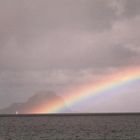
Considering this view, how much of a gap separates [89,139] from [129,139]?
8775mm

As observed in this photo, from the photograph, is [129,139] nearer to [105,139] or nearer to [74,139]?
[105,139]

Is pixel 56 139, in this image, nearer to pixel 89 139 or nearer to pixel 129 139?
pixel 89 139

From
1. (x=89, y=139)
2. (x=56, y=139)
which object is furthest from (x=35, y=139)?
(x=89, y=139)

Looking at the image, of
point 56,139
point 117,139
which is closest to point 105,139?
point 117,139

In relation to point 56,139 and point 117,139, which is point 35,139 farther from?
point 117,139

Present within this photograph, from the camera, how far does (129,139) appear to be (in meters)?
73.5

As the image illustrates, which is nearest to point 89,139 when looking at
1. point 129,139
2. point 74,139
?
point 74,139

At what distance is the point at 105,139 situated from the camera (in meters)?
74.3

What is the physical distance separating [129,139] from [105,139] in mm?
5067

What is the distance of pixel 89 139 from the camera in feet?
250

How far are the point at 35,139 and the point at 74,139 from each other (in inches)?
341

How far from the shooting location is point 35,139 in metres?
76.6

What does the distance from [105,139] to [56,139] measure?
11.1 meters

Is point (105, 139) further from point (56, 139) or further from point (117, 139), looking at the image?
point (56, 139)
